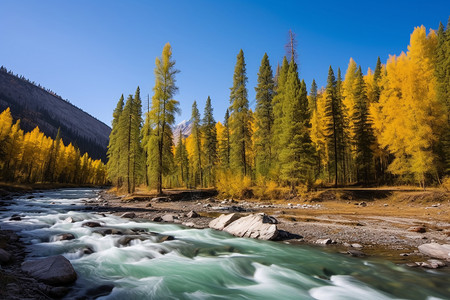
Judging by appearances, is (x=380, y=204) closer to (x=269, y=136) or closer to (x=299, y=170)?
(x=299, y=170)

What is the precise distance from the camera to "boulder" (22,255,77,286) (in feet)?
16.0

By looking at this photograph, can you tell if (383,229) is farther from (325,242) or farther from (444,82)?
(444,82)

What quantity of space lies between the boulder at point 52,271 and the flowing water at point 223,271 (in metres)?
0.27

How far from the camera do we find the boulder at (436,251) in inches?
287

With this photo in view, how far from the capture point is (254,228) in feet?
35.5

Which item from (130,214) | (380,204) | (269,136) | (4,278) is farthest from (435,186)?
(4,278)

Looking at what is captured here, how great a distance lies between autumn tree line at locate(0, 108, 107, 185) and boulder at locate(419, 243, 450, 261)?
171 feet

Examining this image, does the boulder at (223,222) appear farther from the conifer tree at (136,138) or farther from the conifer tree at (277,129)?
the conifer tree at (136,138)

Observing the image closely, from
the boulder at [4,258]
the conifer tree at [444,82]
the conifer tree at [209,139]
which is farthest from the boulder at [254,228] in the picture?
the conifer tree at [209,139]

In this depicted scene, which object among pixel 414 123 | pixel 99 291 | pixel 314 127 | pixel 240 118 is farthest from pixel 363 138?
pixel 99 291

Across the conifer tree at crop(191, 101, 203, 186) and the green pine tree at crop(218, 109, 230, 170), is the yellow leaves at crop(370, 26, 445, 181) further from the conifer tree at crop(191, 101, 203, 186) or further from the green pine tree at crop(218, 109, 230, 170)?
the conifer tree at crop(191, 101, 203, 186)

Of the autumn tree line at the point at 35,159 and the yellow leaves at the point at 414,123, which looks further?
the autumn tree line at the point at 35,159

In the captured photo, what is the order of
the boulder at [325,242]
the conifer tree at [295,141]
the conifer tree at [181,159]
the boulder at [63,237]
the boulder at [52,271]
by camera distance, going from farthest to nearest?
1. the conifer tree at [181,159]
2. the conifer tree at [295,141]
3. the boulder at [325,242]
4. the boulder at [63,237]
5. the boulder at [52,271]

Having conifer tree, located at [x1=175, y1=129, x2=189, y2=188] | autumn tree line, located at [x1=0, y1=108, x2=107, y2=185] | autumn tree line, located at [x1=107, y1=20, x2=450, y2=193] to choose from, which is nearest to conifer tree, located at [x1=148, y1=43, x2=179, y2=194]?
autumn tree line, located at [x1=107, y1=20, x2=450, y2=193]
